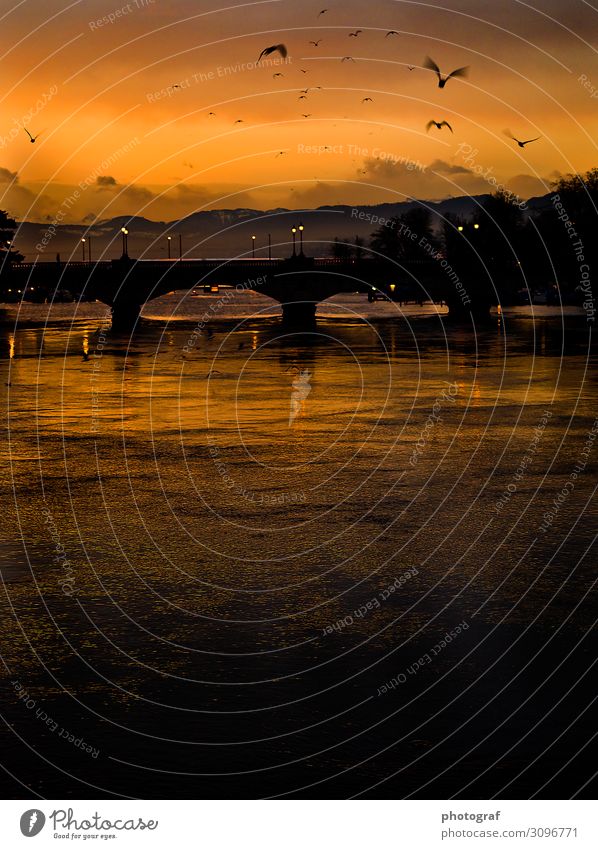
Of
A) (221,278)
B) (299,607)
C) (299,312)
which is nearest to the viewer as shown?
(299,607)

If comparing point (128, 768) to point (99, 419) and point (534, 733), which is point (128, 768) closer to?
point (534, 733)

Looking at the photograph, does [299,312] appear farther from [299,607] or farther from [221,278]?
[299,607]

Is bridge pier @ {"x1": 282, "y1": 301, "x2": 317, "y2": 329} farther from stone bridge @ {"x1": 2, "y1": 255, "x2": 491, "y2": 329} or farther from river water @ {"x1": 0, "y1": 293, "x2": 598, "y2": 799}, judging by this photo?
river water @ {"x1": 0, "y1": 293, "x2": 598, "y2": 799}

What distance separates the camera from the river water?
9086mm

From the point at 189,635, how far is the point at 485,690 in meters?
3.08

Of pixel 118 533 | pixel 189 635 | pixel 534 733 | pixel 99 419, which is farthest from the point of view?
pixel 99 419

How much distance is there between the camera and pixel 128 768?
29.2ft

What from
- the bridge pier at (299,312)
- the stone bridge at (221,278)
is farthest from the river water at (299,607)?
the bridge pier at (299,312)

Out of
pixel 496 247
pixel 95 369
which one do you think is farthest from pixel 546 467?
pixel 496 247

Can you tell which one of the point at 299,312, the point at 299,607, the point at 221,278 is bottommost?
the point at 299,607

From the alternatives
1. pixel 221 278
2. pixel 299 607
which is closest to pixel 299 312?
pixel 221 278

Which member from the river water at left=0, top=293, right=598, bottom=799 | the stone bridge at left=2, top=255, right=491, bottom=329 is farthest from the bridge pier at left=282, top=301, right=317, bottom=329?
the river water at left=0, top=293, right=598, bottom=799

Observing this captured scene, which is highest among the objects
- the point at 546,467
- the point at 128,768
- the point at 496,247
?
the point at 496,247

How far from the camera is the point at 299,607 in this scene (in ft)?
42.7
